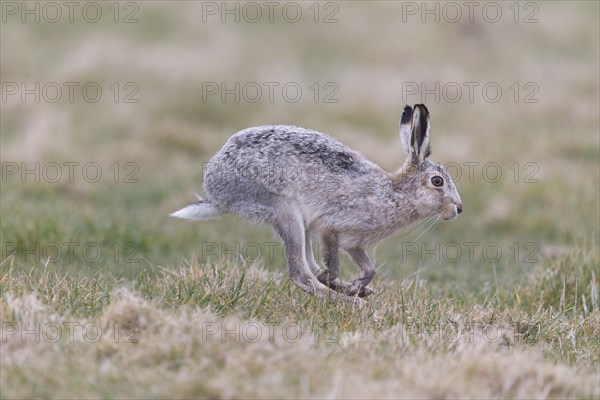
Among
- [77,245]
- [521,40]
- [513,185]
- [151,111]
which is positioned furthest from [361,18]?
[77,245]

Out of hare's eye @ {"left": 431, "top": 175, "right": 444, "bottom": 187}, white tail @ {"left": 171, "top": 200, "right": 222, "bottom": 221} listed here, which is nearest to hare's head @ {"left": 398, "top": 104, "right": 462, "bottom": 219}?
hare's eye @ {"left": 431, "top": 175, "right": 444, "bottom": 187}

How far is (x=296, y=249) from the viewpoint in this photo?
→ 6426 millimetres

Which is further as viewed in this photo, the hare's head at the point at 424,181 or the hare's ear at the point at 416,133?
the hare's head at the point at 424,181

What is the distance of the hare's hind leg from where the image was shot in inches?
252

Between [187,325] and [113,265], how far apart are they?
12.0 feet

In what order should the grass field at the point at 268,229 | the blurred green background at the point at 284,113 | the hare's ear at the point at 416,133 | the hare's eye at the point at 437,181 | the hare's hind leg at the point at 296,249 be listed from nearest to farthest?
the grass field at the point at 268,229 < the hare's hind leg at the point at 296,249 < the hare's ear at the point at 416,133 < the hare's eye at the point at 437,181 < the blurred green background at the point at 284,113

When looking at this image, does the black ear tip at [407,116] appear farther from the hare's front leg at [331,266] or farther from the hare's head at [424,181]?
the hare's front leg at [331,266]

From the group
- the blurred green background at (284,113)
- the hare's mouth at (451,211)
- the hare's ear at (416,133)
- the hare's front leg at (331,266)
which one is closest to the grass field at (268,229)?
the blurred green background at (284,113)

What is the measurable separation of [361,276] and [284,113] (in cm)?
829

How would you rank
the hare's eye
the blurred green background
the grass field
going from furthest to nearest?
the blurred green background, the hare's eye, the grass field

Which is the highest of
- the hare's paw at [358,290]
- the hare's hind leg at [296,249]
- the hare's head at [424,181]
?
the hare's head at [424,181]

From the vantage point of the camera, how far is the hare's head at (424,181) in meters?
6.80

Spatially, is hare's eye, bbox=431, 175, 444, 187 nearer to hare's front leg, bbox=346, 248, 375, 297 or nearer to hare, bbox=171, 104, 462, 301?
hare, bbox=171, 104, 462, 301

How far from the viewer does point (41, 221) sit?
8914 millimetres
